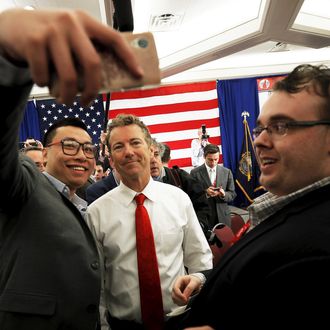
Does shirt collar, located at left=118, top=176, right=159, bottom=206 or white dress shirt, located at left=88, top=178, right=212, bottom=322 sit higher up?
shirt collar, located at left=118, top=176, right=159, bottom=206

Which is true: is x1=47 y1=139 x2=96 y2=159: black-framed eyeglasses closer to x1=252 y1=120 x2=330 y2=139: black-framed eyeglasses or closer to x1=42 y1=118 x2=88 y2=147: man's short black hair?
x1=42 y1=118 x2=88 y2=147: man's short black hair

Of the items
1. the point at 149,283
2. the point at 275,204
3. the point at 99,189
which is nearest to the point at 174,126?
the point at 99,189

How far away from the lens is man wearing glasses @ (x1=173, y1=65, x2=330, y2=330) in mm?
669

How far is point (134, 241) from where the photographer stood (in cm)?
137

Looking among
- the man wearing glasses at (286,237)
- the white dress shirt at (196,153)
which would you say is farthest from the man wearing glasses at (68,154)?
the white dress shirt at (196,153)

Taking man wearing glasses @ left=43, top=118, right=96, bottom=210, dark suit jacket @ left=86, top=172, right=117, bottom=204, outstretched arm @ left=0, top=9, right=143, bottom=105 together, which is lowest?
dark suit jacket @ left=86, top=172, right=117, bottom=204

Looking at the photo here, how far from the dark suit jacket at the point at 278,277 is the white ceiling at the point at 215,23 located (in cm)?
337

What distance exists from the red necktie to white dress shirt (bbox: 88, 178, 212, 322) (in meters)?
0.03

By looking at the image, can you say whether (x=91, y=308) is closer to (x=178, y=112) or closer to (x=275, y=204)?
(x=275, y=204)

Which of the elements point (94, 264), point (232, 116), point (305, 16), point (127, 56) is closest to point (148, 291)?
point (94, 264)

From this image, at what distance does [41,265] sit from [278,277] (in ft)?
2.20

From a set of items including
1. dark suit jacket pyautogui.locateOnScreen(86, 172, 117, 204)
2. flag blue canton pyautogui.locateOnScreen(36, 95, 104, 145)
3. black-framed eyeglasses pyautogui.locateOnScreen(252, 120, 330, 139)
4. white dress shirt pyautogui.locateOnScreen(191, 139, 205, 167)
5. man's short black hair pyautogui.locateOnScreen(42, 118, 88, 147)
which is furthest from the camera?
A: flag blue canton pyautogui.locateOnScreen(36, 95, 104, 145)

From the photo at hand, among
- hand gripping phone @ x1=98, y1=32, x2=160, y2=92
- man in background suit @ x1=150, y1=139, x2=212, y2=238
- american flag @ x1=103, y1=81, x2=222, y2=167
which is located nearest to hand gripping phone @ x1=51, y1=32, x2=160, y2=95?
hand gripping phone @ x1=98, y1=32, x2=160, y2=92

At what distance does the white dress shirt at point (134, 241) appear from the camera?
1338 millimetres
